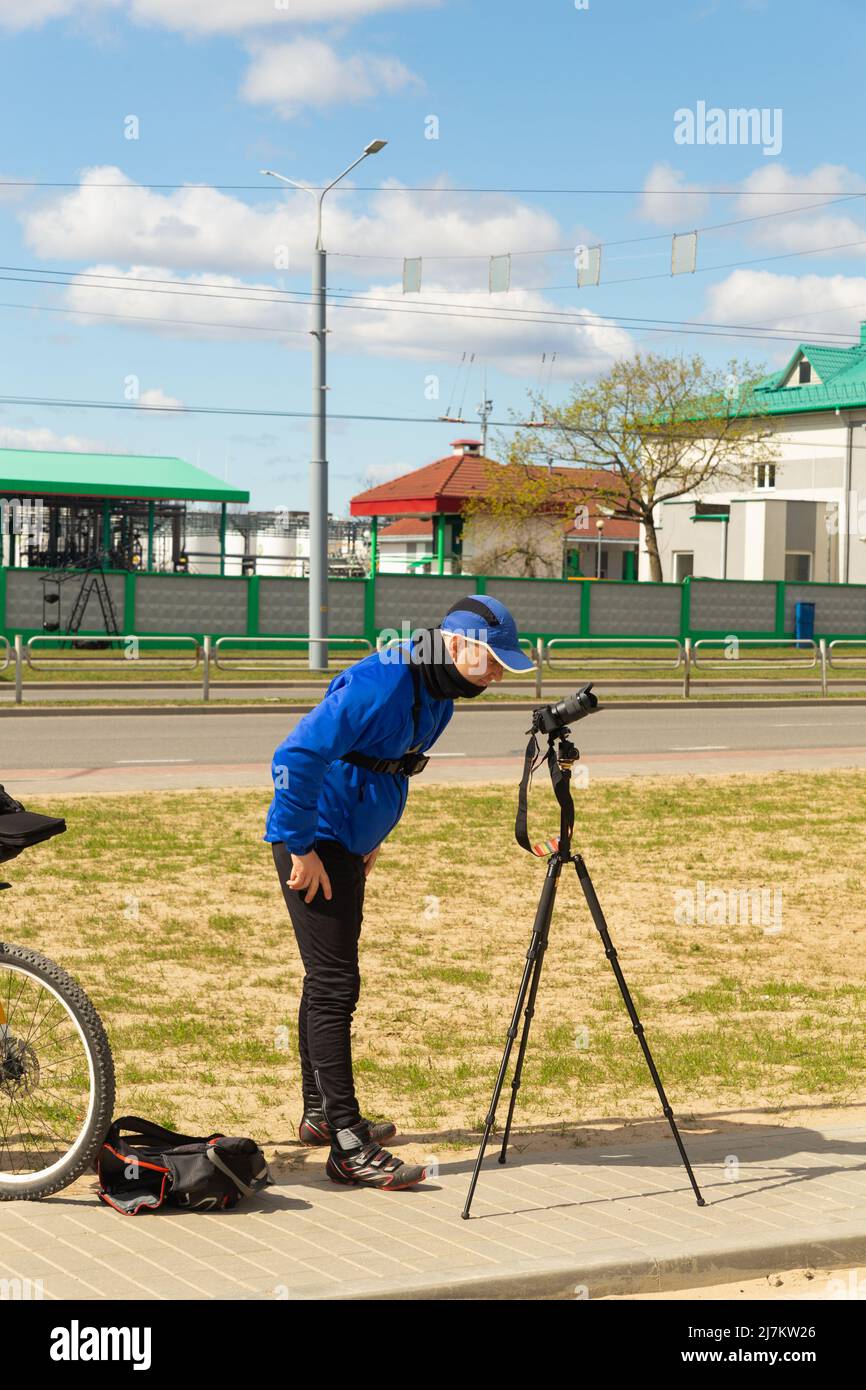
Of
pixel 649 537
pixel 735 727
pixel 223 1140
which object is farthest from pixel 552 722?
pixel 649 537

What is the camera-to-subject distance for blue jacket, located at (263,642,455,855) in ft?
15.6

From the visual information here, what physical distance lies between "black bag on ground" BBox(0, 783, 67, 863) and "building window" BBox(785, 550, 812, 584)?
56.1m

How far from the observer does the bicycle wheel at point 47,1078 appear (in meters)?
4.61

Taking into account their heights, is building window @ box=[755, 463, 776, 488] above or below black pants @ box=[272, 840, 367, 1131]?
above

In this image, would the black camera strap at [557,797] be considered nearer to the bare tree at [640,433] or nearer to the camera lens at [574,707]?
the camera lens at [574,707]

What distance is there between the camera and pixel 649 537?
183 feet

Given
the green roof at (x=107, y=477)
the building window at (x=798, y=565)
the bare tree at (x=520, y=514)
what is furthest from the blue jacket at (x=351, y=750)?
the building window at (x=798, y=565)

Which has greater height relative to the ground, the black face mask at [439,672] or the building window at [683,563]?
the building window at [683,563]

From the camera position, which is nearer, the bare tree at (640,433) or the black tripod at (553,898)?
the black tripod at (553,898)

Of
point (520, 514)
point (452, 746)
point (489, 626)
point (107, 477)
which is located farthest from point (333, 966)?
point (520, 514)

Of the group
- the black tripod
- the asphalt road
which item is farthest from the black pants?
the asphalt road

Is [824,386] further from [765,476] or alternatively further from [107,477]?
[107,477]

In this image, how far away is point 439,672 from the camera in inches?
191

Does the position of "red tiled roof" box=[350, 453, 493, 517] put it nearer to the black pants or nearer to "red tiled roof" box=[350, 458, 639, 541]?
"red tiled roof" box=[350, 458, 639, 541]
